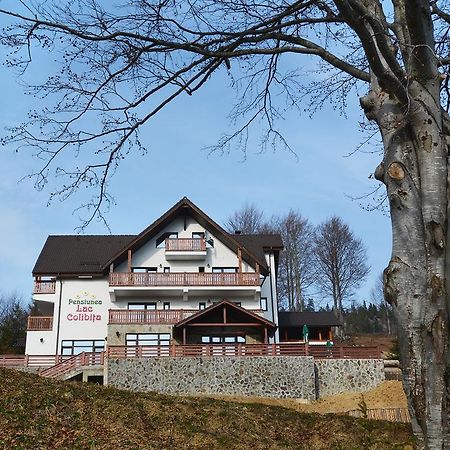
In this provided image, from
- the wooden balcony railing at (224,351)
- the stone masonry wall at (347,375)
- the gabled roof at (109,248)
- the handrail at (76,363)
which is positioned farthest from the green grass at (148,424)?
the gabled roof at (109,248)

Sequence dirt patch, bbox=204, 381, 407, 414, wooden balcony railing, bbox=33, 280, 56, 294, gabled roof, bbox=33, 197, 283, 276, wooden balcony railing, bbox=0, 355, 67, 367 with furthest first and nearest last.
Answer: wooden balcony railing, bbox=33, 280, 56, 294, gabled roof, bbox=33, 197, 283, 276, wooden balcony railing, bbox=0, 355, 67, 367, dirt patch, bbox=204, 381, 407, 414

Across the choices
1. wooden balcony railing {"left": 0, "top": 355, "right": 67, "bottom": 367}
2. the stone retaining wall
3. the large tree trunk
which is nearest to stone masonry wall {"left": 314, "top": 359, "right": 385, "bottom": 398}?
the stone retaining wall

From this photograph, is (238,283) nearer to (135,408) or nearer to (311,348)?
(311,348)

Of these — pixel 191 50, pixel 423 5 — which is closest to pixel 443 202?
pixel 423 5

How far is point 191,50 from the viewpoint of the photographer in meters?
6.63

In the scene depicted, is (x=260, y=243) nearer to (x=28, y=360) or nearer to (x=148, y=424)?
(x=28, y=360)

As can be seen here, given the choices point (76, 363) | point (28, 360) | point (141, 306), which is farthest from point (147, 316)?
point (28, 360)

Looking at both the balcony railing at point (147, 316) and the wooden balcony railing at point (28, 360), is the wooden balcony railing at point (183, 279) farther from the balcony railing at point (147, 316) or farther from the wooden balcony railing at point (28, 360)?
the wooden balcony railing at point (28, 360)

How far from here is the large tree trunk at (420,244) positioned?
4.62 meters

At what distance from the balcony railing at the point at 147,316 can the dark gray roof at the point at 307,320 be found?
9.12 m

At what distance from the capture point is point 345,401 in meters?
23.4

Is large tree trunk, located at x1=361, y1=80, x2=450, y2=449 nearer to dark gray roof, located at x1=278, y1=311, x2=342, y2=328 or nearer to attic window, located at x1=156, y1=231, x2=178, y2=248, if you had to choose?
attic window, located at x1=156, y1=231, x2=178, y2=248

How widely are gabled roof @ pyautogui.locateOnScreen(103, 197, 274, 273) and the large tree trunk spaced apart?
26678 millimetres

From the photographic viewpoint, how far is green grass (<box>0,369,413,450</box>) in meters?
11.1
